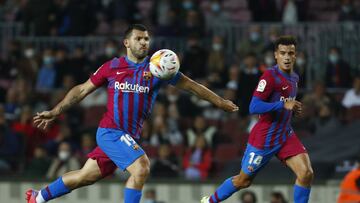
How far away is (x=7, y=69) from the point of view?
2056 centimetres

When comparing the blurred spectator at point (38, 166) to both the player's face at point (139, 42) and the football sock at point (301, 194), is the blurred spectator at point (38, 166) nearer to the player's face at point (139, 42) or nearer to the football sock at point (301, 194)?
the player's face at point (139, 42)

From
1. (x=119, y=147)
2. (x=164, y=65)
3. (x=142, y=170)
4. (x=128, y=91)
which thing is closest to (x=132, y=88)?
(x=128, y=91)

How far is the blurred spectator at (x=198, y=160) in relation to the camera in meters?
16.7

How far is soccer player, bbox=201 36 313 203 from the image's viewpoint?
12.0 metres

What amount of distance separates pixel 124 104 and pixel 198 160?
522cm

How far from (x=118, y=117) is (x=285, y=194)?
4.68m

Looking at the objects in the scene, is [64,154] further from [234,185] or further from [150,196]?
[234,185]

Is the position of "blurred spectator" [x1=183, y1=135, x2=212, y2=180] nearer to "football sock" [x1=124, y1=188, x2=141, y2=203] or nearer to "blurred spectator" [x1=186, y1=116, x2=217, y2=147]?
"blurred spectator" [x1=186, y1=116, x2=217, y2=147]

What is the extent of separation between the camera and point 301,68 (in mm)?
18875

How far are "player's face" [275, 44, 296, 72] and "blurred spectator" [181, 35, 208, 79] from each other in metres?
7.00

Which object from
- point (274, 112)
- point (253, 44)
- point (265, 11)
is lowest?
point (253, 44)

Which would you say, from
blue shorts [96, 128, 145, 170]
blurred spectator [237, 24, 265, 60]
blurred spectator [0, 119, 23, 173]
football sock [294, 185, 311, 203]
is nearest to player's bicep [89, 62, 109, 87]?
blue shorts [96, 128, 145, 170]

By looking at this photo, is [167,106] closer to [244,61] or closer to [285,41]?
[244,61]

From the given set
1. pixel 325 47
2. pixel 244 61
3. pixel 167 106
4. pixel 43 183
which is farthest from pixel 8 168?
pixel 325 47
